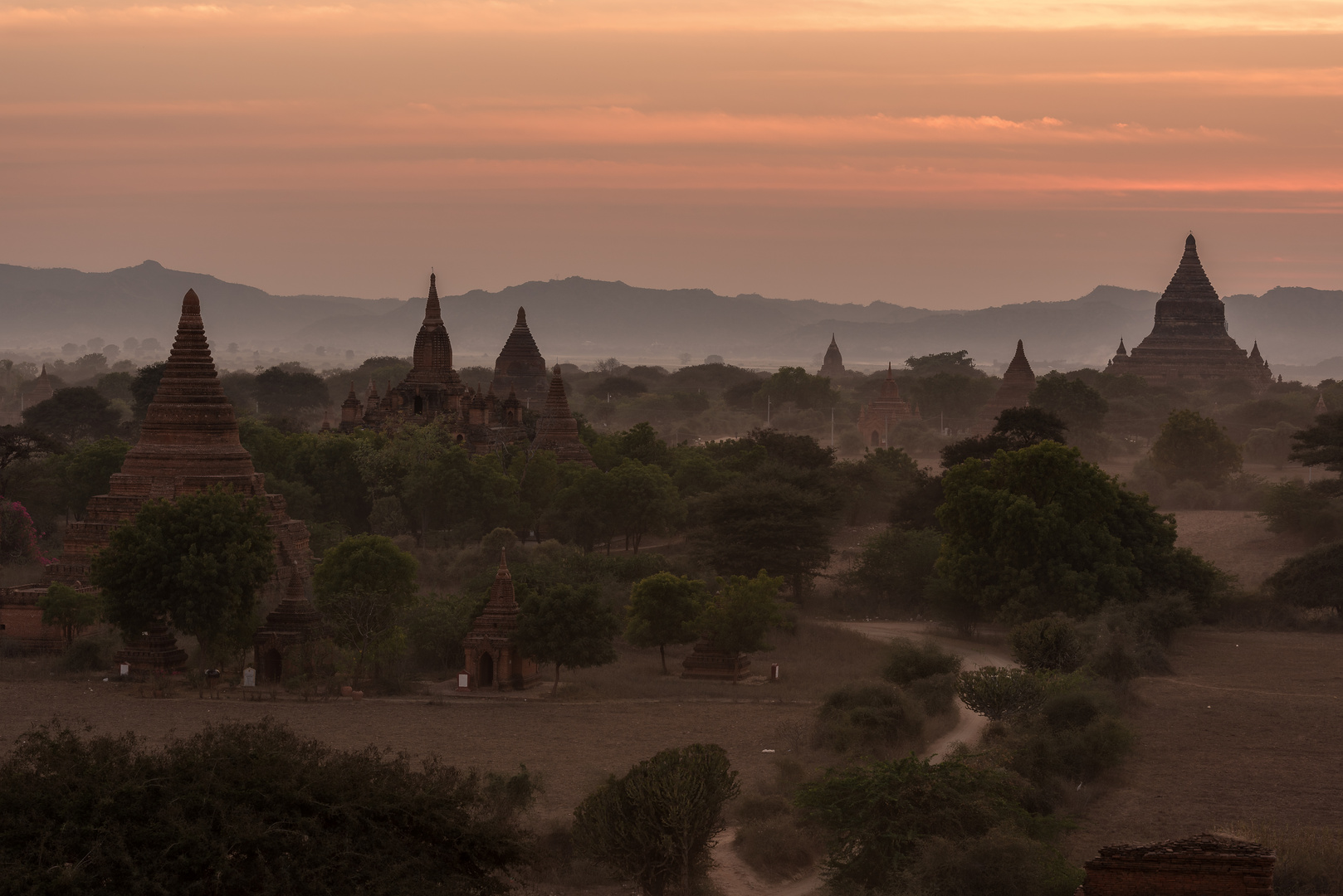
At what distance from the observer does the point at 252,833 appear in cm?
1575

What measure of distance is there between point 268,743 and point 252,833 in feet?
5.72

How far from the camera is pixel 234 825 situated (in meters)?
15.9

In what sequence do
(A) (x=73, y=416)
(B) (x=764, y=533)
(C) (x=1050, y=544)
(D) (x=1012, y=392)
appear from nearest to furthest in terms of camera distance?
(C) (x=1050, y=544) → (B) (x=764, y=533) → (A) (x=73, y=416) → (D) (x=1012, y=392)

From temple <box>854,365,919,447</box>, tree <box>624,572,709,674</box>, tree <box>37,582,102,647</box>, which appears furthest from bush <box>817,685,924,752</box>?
temple <box>854,365,919,447</box>

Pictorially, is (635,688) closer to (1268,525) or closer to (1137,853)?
(1137,853)

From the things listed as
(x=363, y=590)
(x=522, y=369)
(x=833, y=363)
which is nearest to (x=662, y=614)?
(x=363, y=590)

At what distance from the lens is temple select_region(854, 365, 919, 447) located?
10944 centimetres

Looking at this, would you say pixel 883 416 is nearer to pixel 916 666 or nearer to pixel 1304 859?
pixel 916 666

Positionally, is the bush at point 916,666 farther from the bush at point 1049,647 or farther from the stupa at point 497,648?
the stupa at point 497,648

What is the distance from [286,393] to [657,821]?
350 feet

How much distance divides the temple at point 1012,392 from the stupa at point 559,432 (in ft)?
Result: 137

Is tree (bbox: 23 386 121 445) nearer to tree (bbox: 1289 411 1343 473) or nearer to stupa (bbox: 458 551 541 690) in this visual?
stupa (bbox: 458 551 541 690)

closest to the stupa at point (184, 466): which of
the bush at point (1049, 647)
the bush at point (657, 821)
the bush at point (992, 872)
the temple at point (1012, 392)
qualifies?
the bush at point (1049, 647)

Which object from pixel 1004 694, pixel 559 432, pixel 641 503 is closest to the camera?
pixel 1004 694
